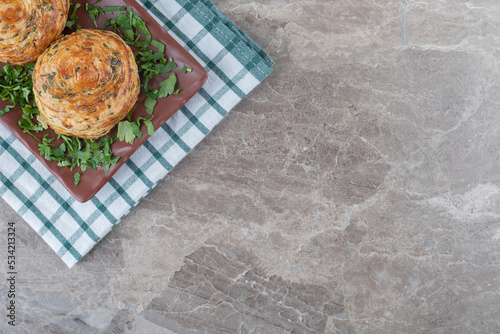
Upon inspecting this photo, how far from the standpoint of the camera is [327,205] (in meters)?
1.53

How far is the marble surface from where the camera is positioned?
1.49m

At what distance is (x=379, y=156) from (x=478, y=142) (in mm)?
399

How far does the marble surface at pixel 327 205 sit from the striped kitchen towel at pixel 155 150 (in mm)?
103

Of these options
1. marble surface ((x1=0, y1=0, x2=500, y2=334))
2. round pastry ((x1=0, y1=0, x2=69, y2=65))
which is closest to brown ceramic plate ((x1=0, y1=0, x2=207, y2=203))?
round pastry ((x1=0, y1=0, x2=69, y2=65))

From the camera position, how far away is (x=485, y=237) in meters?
1.53

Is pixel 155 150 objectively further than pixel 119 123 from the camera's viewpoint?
Yes

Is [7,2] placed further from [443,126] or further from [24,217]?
[443,126]

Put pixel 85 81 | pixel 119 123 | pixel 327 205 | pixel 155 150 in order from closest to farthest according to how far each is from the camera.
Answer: pixel 85 81 → pixel 119 123 → pixel 155 150 → pixel 327 205

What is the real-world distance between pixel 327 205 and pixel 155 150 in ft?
2.36

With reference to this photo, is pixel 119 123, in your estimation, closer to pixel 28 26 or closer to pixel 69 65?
pixel 69 65

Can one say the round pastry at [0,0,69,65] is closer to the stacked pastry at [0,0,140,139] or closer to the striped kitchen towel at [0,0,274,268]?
the stacked pastry at [0,0,140,139]

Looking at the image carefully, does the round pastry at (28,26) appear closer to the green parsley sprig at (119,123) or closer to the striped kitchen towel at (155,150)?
the green parsley sprig at (119,123)

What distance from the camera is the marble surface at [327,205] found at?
149cm

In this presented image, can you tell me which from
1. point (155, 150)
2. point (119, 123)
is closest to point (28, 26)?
point (119, 123)
